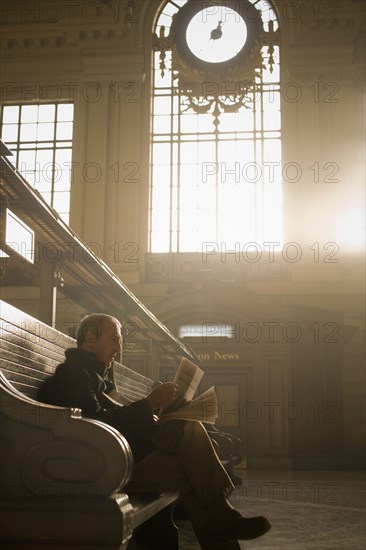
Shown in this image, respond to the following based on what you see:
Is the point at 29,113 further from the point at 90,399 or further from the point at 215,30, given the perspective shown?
the point at 90,399

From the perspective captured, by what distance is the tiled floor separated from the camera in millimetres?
4016

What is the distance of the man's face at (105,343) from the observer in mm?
2996

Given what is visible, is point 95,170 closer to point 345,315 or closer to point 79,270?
point 345,315

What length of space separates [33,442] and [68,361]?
979mm

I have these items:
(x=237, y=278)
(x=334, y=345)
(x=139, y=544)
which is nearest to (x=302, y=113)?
(x=237, y=278)

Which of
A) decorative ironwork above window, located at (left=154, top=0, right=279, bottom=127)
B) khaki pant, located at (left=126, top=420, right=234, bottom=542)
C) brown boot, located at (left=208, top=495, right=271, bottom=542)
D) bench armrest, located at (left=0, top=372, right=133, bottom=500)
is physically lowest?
brown boot, located at (left=208, top=495, right=271, bottom=542)

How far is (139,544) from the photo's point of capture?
3.34 m

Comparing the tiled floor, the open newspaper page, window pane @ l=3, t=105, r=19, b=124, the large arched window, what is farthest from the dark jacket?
window pane @ l=3, t=105, r=19, b=124

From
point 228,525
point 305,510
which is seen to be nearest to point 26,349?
point 228,525

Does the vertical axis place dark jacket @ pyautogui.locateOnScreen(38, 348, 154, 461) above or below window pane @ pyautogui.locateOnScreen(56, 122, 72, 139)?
below

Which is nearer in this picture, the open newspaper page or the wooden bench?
the wooden bench

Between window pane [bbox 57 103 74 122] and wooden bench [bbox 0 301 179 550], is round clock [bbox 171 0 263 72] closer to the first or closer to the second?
window pane [bbox 57 103 74 122]

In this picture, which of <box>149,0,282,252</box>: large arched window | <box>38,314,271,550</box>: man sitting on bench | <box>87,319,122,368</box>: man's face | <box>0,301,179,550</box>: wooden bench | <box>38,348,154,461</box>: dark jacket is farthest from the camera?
<box>149,0,282,252</box>: large arched window

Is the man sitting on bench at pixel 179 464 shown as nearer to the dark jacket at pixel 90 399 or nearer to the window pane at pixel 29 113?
the dark jacket at pixel 90 399
